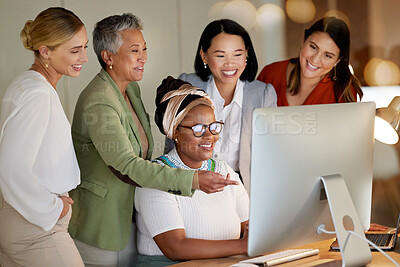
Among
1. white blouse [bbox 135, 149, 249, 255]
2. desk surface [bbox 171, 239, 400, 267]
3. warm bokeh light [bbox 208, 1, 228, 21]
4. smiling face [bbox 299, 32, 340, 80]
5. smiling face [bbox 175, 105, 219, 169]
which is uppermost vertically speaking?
warm bokeh light [bbox 208, 1, 228, 21]

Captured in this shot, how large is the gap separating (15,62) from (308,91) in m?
1.57

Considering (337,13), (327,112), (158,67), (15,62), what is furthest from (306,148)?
(337,13)

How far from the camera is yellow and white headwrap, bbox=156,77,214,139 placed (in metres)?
2.11

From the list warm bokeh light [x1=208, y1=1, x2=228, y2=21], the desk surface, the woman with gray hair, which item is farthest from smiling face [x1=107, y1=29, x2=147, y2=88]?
warm bokeh light [x1=208, y1=1, x2=228, y2=21]

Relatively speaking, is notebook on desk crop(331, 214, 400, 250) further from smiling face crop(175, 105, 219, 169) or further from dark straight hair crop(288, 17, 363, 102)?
dark straight hair crop(288, 17, 363, 102)

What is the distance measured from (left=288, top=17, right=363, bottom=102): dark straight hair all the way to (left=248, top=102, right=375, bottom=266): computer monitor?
120cm

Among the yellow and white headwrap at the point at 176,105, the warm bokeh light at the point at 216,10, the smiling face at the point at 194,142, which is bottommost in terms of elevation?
the smiling face at the point at 194,142

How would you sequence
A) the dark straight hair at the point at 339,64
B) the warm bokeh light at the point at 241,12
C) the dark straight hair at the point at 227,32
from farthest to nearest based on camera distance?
the warm bokeh light at the point at 241,12
the dark straight hair at the point at 339,64
the dark straight hair at the point at 227,32

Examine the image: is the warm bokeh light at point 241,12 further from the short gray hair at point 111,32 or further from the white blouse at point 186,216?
the white blouse at point 186,216

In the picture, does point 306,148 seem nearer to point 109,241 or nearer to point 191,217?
point 191,217

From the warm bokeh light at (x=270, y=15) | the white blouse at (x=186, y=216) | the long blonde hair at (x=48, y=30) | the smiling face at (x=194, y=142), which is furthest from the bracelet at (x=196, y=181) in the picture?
the warm bokeh light at (x=270, y=15)

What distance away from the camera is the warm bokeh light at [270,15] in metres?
4.04

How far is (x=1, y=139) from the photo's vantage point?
5.98 ft

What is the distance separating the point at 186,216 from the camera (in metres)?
1.96
